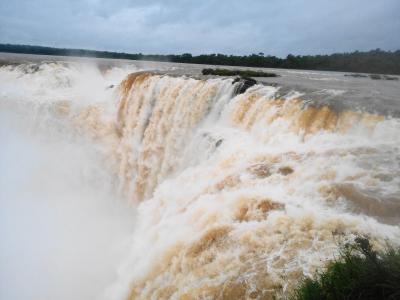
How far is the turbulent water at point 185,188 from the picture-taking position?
5.45 metres

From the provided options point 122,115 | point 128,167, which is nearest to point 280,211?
point 128,167

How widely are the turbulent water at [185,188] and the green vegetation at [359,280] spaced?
1.48 feet

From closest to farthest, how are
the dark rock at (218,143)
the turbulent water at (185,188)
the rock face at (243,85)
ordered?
the turbulent water at (185,188), the dark rock at (218,143), the rock face at (243,85)

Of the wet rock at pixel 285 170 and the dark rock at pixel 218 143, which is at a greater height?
the wet rock at pixel 285 170

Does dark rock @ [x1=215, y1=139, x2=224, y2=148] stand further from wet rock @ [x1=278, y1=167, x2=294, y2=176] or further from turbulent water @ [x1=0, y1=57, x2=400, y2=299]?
wet rock @ [x1=278, y1=167, x2=294, y2=176]

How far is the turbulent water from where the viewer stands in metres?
5.45

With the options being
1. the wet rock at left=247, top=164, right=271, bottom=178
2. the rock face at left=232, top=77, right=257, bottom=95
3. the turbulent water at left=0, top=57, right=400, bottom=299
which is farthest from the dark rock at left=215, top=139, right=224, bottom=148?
the wet rock at left=247, top=164, right=271, bottom=178

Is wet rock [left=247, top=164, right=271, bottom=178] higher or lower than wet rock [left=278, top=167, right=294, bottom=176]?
lower

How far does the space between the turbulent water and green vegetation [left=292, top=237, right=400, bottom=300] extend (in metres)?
0.45

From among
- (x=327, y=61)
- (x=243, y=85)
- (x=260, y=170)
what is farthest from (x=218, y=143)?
(x=327, y=61)

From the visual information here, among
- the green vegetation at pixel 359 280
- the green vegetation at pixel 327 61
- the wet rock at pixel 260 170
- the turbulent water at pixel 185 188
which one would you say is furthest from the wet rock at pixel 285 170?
the green vegetation at pixel 327 61

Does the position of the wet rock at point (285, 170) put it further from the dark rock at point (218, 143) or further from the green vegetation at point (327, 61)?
the green vegetation at point (327, 61)

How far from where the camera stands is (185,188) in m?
9.59

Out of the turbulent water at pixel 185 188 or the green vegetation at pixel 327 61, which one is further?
the green vegetation at pixel 327 61
